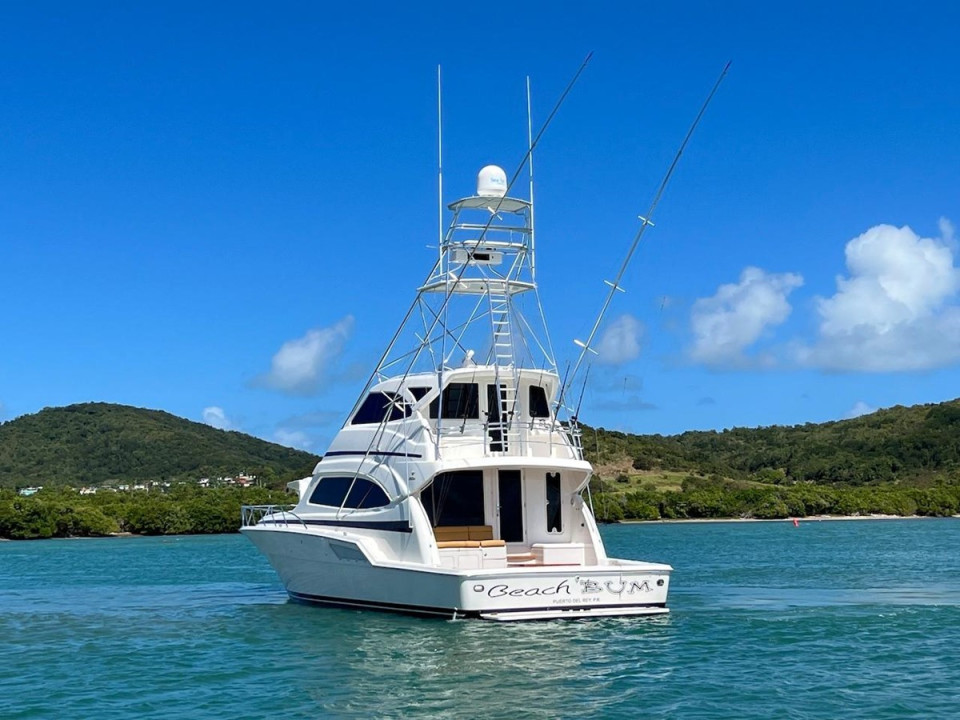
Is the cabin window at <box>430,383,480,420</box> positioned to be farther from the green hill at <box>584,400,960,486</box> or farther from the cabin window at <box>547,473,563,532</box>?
the green hill at <box>584,400,960,486</box>

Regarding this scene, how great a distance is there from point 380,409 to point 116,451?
125521mm

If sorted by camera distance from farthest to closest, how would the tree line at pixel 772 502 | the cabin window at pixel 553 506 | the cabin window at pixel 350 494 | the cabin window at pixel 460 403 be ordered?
the tree line at pixel 772 502 → the cabin window at pixel 553 506 → the cabin window at pixel 460 403 → the cabin window at pixel 350 494

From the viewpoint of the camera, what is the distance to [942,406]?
145500 mm

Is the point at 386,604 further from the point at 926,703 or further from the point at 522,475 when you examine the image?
the point at 926,703

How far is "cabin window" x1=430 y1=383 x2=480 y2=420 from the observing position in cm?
2462

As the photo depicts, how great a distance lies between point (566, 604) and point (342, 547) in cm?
513

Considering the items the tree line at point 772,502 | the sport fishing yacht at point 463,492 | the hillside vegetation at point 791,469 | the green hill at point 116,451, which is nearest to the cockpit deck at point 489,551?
the sport fishing yacht at point 463,492

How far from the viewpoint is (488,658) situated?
18453mm

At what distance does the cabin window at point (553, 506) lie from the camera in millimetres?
24734

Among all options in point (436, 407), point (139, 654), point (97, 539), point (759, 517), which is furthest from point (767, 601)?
point (759, 517)

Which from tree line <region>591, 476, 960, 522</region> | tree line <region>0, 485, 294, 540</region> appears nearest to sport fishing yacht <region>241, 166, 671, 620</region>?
tree line <region>0, 485, 294, 540</region>

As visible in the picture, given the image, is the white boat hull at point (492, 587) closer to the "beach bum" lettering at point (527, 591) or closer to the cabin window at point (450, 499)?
the "beach bum" lettering at point (527, 591)

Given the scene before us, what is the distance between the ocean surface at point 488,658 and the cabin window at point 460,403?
4.20 metres

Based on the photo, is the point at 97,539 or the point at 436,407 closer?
the point at 436,407
